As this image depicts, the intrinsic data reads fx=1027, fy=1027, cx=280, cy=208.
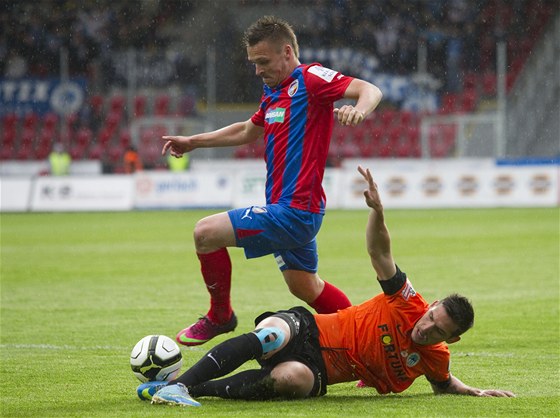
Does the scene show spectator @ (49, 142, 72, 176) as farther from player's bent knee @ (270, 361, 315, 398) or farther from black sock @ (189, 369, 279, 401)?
player's bent knee @ (270, 361, 315, 398)

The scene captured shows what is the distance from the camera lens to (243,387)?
5594mm

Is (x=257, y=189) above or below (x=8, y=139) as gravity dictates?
below

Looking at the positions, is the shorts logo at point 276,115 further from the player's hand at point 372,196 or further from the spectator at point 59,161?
the spectator at point 59,161

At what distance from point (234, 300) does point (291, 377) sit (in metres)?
5.02

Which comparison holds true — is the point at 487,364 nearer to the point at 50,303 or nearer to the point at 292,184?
the point at 292,184

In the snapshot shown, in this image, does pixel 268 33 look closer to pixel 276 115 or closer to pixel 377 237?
pixel 276 115

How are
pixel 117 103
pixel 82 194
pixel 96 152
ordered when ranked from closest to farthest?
pixel 82 194
pixel 96 152
pixel 117 103

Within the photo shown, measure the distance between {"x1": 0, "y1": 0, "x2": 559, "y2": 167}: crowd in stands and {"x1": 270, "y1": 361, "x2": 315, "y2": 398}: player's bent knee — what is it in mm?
25363

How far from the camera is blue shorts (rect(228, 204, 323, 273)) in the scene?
236 inches

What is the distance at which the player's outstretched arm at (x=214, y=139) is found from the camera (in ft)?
22.4

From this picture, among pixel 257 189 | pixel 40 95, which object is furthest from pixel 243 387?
pixel 40 95

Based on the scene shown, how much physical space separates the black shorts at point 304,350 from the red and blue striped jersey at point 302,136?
2.37ft

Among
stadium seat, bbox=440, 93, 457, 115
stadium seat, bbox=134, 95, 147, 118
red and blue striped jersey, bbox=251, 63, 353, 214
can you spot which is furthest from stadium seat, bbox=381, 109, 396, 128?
red and blue striped jersey, bbox=251, 63, 353, 214

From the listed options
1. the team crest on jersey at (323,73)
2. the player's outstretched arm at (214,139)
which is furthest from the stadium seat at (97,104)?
the team crest on jersey at (323,73)
